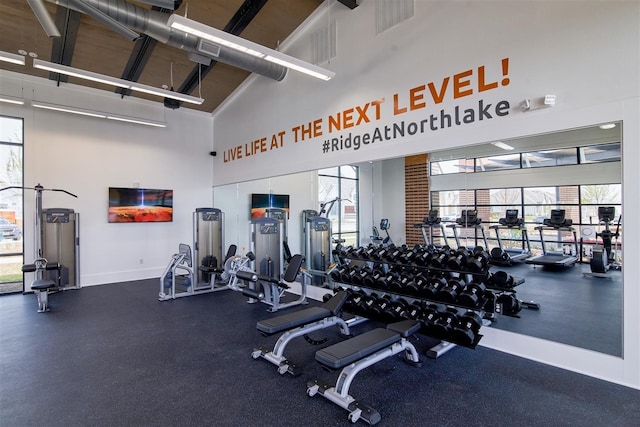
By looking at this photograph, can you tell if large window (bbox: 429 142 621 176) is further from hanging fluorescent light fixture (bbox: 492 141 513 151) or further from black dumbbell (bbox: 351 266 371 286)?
black dumbbell (bbox: 351 266 371 286)

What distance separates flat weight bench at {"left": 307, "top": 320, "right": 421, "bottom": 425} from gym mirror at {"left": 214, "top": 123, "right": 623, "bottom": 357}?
1253 millimetres

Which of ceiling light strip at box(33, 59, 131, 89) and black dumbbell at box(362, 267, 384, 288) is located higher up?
ceiling light strip at box(33, 59, 131, 89)

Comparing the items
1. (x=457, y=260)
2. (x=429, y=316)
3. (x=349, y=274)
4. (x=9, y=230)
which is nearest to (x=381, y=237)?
(x=349, y=274)

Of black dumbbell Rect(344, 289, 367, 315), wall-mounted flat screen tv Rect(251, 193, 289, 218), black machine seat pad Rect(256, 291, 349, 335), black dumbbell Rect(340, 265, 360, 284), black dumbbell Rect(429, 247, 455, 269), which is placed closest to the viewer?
black machine seat pad Rect(256, 291, 349, 335)

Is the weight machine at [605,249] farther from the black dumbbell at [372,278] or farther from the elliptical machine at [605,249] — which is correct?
the black dumbbell at [372,278]

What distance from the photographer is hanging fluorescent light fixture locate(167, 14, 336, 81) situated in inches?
114

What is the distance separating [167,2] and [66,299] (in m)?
4.67

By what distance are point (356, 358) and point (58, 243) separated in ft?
19.3

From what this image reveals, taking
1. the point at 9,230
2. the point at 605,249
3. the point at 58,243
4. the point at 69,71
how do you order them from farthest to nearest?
the point at 58,243
the point at 9,230
the point at 69,71
the point at 605,249

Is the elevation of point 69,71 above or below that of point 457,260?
above

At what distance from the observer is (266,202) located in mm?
6582

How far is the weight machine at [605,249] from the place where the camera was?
2.56 meters

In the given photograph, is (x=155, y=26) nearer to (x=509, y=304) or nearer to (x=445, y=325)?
(x=445, y=325)

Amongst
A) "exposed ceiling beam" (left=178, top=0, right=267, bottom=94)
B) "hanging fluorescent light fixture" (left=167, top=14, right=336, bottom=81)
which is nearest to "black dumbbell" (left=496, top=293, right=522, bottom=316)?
"hanging fluorescent light fixture" (left=167, top=14, right=336, bottom=81)
